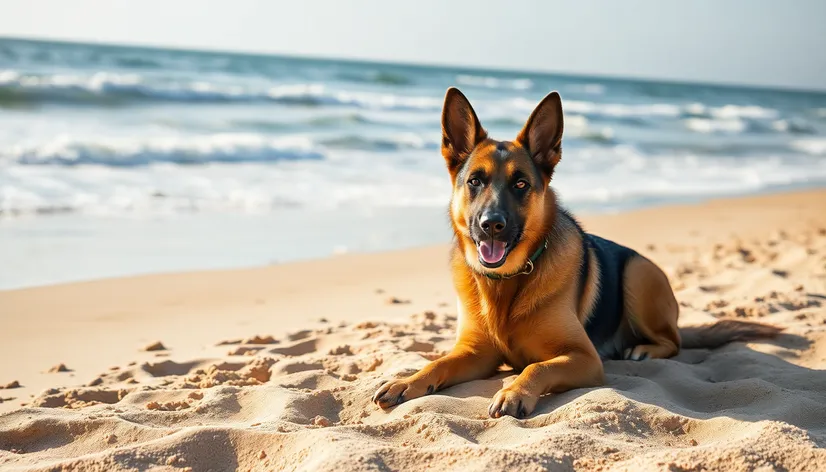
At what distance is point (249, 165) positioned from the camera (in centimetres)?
1490

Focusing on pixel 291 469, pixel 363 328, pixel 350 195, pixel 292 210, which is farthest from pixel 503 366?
pixel 350 195

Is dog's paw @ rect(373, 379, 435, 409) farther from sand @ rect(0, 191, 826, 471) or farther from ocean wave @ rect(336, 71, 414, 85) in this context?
ocean wave @ rect(336, 71, 414, 85)

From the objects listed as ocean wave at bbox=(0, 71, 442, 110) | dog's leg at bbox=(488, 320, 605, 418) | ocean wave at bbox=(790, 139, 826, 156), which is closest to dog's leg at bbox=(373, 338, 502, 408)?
dog's leg at bbox=(488, 320, 605, 418)

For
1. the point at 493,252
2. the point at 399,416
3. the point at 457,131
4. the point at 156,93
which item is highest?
the point at 457,131

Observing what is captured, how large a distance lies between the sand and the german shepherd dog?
6.2 inches

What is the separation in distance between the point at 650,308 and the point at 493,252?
5.29 feet

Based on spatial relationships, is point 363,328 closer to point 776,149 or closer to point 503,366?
point 503,366

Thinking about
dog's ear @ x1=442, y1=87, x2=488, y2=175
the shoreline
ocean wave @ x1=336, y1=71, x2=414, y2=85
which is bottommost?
the shoreline

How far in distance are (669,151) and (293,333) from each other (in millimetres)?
Result: 18893

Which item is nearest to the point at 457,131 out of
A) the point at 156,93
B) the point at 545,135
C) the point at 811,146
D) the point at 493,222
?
the point at 545,135

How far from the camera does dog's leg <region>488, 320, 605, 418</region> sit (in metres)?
3.81

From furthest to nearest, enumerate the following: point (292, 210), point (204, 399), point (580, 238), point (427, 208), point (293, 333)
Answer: point (427, 208), point (292, 210), point (293, 333), point (580, 238), point (204, 399)

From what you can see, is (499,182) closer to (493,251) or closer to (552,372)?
(493,251)

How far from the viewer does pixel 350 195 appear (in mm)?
12141
